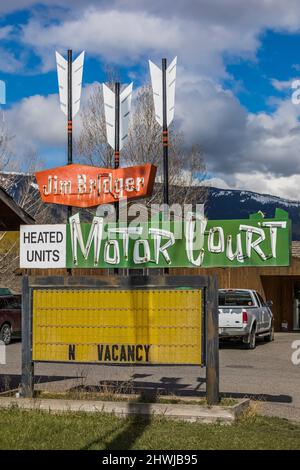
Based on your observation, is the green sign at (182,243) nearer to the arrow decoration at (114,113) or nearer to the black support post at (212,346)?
the black support post at (212,346)

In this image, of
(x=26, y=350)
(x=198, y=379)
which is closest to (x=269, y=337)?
(x=198, y=379)

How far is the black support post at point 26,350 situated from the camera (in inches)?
419

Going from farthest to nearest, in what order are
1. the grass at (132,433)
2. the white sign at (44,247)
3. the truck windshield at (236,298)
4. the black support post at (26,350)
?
the truck windshield at (236,298) → the white sign at (44,247) → the black support post at (26,350) → the grass at (132,433)

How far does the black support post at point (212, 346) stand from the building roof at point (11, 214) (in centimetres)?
338

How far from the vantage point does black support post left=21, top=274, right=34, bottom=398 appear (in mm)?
10641

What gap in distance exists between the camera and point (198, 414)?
9.34 meters

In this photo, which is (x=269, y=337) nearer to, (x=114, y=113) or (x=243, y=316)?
(x=243, y=316)

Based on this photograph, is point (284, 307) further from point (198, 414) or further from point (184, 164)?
point (198, 414)

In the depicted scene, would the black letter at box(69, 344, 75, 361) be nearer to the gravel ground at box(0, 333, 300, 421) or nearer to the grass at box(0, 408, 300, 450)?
the gravel ground at box(0, 333, 300, 421)

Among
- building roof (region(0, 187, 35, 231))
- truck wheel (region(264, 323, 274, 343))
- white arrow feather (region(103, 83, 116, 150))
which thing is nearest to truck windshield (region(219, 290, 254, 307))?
truck wheel (region(264, 323, 274, 343))

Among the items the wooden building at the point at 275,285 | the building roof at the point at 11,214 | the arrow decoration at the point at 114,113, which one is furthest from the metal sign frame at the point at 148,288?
the wooden building at the point at 275,285

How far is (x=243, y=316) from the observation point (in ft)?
69.4
